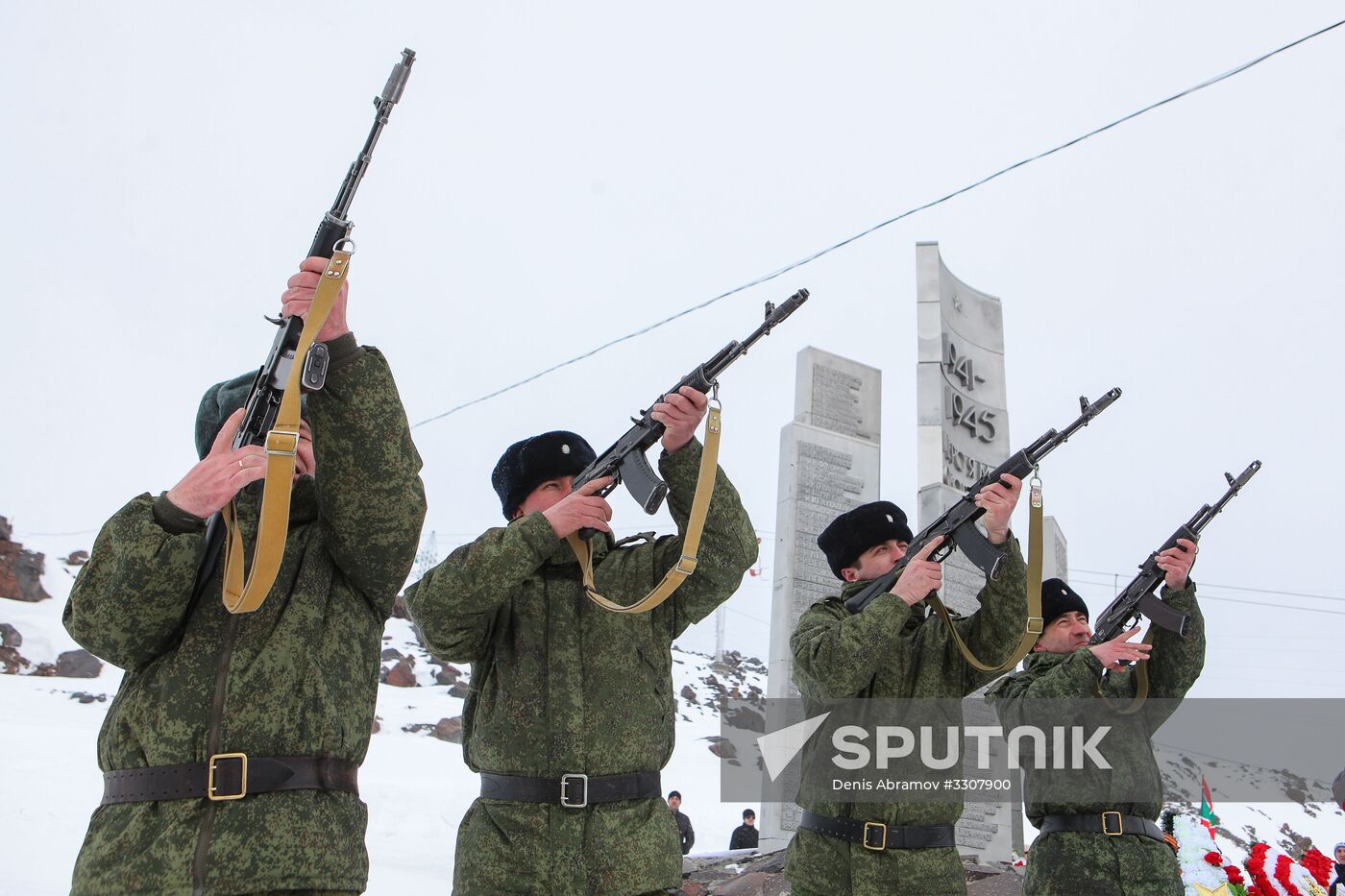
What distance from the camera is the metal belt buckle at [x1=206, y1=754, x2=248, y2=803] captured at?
1.88 metres

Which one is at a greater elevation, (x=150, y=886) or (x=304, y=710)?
(x=304, y=710)

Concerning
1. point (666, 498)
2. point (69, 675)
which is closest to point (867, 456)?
point (666, 498)

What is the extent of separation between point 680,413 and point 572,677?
2.80 ft

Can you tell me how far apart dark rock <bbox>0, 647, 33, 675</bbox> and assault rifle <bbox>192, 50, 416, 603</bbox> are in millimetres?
24302

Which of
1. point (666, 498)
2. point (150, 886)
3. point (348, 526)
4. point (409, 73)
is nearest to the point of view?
point (150, 886)

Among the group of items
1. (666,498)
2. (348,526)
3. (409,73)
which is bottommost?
(348,526)

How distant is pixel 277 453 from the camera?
79.5 inches

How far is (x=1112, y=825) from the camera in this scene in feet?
13.6

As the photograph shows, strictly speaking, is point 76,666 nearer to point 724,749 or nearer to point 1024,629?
point 724,749

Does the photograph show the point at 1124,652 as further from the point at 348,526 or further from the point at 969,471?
the point at 969,471

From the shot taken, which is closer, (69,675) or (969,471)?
(969,471)

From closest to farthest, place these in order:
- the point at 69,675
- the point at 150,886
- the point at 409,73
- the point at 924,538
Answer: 1. the point at 150,886
2. the point at 409,73
3. the point at 924,538
4. the point at 69,675

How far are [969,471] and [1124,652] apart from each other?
18.3ft

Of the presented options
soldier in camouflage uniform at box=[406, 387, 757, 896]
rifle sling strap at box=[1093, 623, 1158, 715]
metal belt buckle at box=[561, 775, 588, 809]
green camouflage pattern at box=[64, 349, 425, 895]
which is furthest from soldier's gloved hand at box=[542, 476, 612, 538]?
rifle sling strap at box=[1093, 623, 1158, 715]
